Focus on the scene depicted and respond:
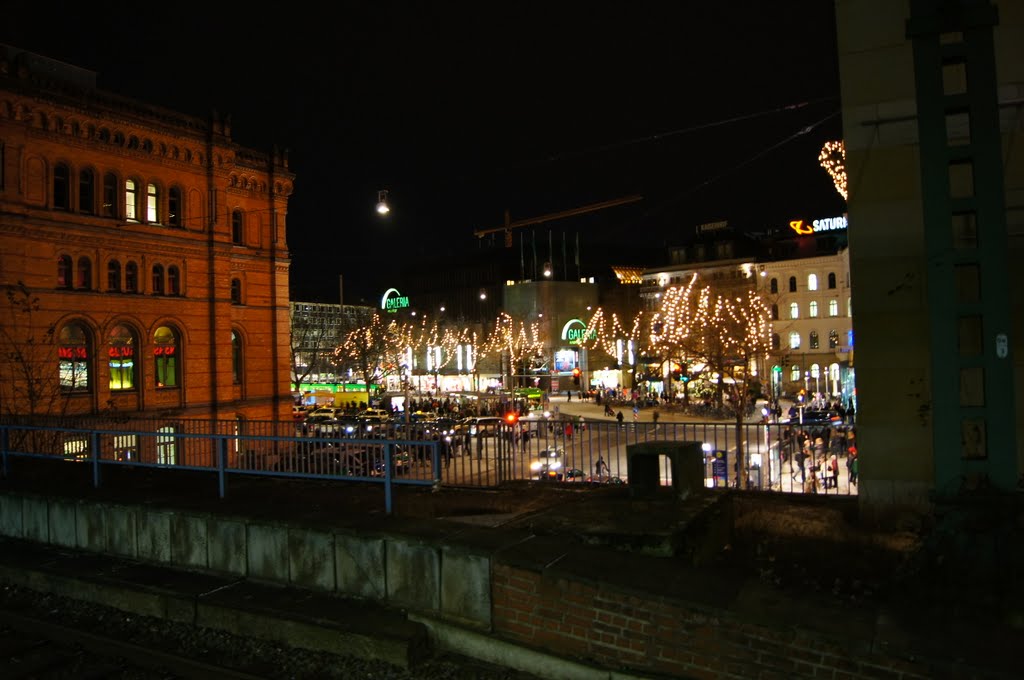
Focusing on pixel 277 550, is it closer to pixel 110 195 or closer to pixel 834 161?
pixel 834 161

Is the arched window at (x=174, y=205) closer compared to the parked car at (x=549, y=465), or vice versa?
the parked car at (x=549, y=465)

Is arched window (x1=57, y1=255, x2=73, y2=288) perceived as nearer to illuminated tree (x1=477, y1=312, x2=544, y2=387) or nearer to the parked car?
the parked car

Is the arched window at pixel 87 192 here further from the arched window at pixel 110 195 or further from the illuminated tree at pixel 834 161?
the illuminated tree at pixel 834 161

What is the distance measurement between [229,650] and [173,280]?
98.7 ft

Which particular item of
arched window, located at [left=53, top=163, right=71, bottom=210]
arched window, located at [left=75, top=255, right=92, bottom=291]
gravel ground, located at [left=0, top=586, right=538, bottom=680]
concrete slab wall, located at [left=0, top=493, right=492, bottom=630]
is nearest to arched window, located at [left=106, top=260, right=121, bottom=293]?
arched window, located at [left=75, top=255, right=92, bottom=291]

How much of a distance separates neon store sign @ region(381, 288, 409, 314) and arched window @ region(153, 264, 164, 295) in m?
60.3

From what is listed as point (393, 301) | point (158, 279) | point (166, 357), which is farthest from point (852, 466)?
point (393, 301)

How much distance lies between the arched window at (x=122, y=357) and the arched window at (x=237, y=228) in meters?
7.88

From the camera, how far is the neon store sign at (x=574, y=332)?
73438mm

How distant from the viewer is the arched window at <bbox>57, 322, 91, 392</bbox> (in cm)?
2939

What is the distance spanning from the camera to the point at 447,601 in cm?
680

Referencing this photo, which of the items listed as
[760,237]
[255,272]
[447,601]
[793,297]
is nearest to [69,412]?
[255,272]

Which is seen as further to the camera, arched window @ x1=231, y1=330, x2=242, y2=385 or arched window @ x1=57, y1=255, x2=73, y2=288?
arched window @ x1=231, y1=330, x2=242, y2=385

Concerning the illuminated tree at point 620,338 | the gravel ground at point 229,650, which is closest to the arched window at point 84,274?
the gravel ground at point 229,650
